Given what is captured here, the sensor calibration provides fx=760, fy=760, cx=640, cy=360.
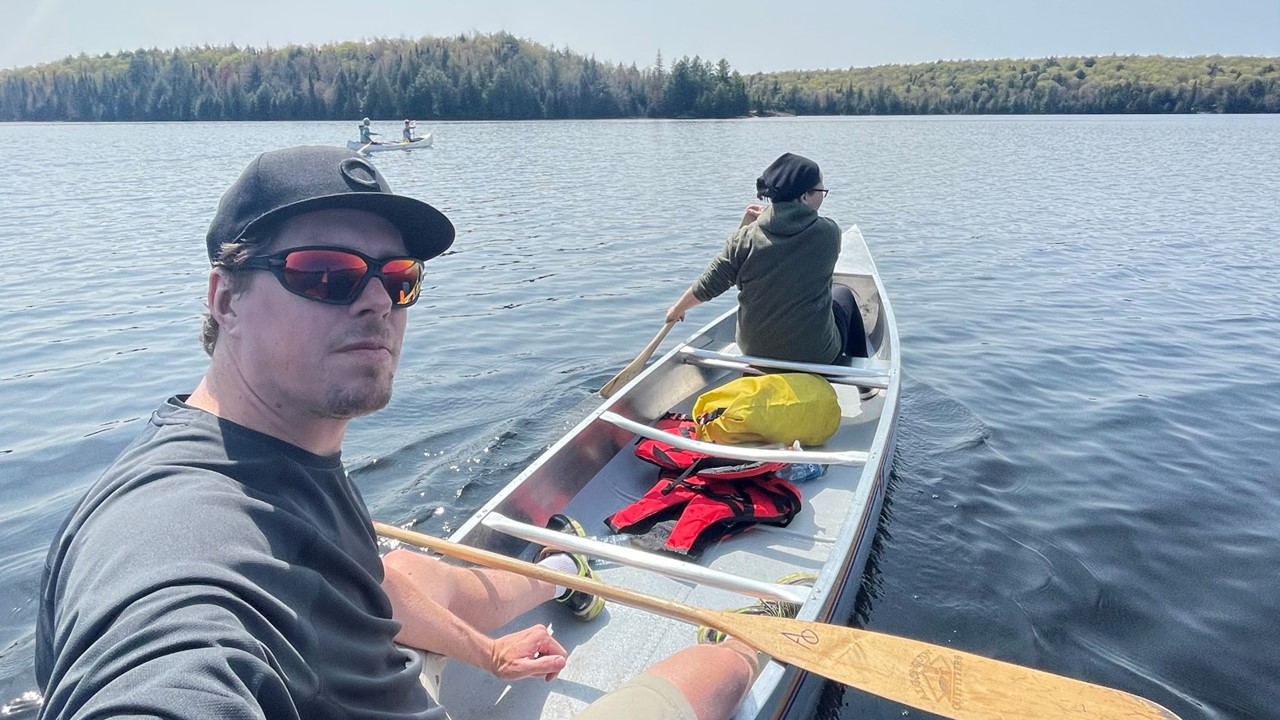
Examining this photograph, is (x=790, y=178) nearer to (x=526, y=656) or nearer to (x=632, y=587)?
(x=632, y=587)

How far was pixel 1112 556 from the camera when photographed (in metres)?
4.95

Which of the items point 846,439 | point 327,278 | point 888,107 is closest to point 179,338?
point 846,439

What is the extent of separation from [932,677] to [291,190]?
2.64 metres

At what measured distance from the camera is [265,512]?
1509 millimetres

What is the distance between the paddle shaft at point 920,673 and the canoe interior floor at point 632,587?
1.46 ft

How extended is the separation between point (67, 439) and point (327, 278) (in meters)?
6.07

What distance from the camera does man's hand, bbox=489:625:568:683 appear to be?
263cm

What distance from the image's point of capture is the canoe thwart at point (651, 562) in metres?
3.22

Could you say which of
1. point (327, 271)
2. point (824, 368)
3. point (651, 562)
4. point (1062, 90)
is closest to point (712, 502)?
point (651, 562)

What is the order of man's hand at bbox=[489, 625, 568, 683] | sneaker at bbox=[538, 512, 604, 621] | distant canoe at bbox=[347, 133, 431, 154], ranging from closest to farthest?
man's hand at bbox=[489, 625, 568, 683], sneaker at bbox=[538, 512, 604, 621], distant canoe at bbox=[347, 133, 431, 154]

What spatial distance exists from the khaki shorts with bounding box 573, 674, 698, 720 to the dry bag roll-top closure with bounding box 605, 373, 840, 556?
5.38 feet

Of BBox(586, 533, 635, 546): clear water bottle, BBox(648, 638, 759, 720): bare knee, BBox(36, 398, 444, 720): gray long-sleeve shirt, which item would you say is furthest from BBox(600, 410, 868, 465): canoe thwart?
BBox(36, 398, 444, 720): gray long-sleeve shirt

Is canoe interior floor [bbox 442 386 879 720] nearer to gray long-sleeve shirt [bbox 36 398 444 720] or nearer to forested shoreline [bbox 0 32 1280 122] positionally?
gray long-sleeve shirt [bbox 36 398 444 720]

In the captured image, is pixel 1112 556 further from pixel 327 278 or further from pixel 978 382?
pixel 327 278
